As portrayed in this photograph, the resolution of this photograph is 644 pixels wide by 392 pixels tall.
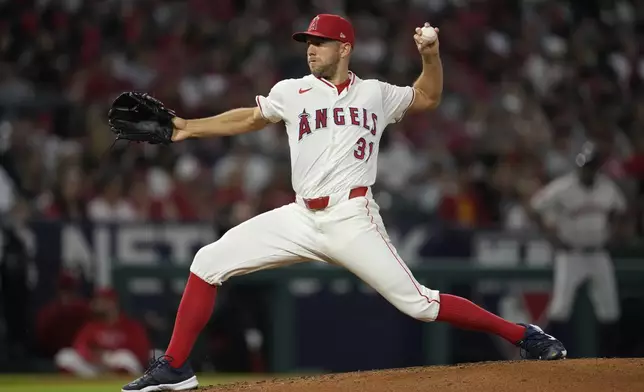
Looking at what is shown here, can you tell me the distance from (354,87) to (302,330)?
186 inches

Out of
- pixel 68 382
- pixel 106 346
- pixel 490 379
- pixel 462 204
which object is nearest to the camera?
pixel 490 379

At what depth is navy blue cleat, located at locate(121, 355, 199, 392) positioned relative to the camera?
590 cm

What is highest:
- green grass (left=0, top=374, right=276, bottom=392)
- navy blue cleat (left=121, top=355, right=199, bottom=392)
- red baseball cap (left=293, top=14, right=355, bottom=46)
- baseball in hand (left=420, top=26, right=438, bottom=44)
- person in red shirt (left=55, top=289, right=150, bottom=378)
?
red baseball cap (left=293, top=14, right=355, bottom=46)

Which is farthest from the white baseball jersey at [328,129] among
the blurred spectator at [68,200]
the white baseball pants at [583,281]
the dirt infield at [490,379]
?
the blurred spectator at [68,200]

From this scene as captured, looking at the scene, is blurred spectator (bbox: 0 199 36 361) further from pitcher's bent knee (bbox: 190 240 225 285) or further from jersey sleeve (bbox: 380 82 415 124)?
jersey sleeve (bbox: 380 82 415 124)

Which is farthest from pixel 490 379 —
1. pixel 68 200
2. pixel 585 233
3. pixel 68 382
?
pixel 68 200

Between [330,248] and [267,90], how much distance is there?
7656mm

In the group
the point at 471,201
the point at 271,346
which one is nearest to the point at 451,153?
the point at 471,201

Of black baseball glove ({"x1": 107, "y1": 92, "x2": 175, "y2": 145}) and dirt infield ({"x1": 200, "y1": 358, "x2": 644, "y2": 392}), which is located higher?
black baseball glove ({"x1": 107, "y1": 92, "x2": 175, "y2": 145})

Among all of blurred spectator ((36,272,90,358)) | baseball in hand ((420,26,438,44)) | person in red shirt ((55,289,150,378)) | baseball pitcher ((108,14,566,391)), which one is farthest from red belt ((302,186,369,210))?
blurred spectator ((36,272,90,358))

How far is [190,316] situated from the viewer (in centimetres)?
596

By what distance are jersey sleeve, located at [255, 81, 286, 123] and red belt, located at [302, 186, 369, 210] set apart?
449mm

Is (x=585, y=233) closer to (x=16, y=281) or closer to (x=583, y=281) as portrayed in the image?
(x=583, y=281)

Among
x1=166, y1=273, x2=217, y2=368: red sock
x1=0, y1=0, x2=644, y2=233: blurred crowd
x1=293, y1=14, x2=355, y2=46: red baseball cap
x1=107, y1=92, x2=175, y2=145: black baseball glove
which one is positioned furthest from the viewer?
x1=0, y1=0, x2=644, y2=233: blurred crowd
